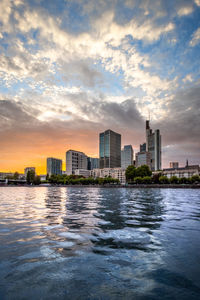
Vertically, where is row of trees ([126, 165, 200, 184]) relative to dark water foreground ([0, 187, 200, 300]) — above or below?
below

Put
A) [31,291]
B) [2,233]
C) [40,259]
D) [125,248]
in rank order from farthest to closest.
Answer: [2,233] → [125,248] → [40,259] → [31,291]

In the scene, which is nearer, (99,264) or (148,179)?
(99,264)

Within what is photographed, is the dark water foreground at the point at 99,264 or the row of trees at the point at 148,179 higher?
the dark water foreground at the point at 99,264

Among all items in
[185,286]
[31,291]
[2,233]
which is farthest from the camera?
[2,233]

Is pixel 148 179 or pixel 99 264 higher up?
pixel 99 264

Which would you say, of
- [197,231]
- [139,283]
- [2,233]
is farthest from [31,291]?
[197,231]

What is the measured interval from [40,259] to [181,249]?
476 cm

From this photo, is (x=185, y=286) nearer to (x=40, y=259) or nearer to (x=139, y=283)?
(x=139, y=283)

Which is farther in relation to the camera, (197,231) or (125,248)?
(197,231)

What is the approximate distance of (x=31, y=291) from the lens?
4.12 metres

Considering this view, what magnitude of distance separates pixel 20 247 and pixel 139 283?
455 cm

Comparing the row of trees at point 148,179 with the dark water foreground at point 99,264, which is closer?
the dark water foreground at point 99,264

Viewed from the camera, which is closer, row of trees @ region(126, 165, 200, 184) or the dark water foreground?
the dark water foreground

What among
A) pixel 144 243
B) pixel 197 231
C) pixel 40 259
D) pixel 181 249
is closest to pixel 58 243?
pixel 40 259
